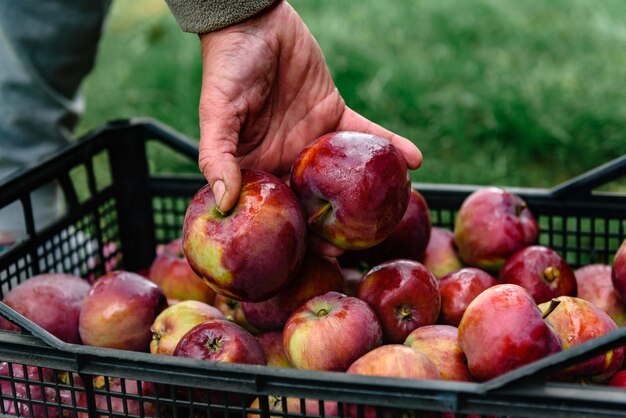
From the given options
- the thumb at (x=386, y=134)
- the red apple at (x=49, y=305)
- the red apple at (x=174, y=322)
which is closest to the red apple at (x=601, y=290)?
the thumb at (x=386, y=134)

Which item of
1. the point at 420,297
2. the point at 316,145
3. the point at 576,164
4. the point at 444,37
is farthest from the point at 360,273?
the point at 444,37

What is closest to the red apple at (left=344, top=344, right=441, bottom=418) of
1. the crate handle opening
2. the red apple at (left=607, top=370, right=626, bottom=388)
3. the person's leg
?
the red apple at (left=607, top=370, right=626, bottom=388)

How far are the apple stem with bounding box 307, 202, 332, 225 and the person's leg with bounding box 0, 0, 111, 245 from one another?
1.28 m

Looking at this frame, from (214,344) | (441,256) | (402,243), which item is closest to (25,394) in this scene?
(214,344)

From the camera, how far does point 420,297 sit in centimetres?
138

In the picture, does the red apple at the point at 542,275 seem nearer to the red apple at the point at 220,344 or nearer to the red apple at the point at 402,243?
the red apple at the point at 402,243

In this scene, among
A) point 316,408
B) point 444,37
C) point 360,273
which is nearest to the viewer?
Answer: point 316,408

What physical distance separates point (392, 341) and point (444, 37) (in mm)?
3143

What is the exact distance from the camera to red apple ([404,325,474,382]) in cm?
123

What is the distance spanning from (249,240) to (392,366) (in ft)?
0.90

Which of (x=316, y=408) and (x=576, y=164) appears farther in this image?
(x=576, y=164)

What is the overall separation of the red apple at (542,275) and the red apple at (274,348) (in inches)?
18.1

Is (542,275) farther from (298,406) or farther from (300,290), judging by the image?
(298,406)

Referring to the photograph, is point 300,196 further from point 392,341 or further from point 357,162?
point 392,341
